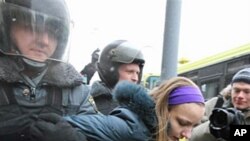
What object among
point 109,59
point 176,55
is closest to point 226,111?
point 109,59

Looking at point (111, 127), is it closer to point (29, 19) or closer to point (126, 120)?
point (126, 120)

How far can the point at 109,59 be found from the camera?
9.71 feet

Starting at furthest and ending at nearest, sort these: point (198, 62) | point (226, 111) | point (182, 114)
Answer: point (198, 62) < point (226, 111) < point (182, 114)

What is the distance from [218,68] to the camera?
791cm

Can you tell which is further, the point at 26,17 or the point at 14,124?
the point at 26,17

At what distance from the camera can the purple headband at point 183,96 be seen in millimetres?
1822

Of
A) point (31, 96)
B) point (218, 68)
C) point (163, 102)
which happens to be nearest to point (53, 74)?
point (31, 96)

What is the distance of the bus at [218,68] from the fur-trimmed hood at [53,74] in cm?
548

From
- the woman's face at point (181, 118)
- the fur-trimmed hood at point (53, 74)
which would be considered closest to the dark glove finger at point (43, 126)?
the fur-trimmed hood at point (53, 74)

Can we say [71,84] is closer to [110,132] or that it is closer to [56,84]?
[56,84]

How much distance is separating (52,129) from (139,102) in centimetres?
43

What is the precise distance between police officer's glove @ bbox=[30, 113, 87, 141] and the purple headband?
1.99 ft

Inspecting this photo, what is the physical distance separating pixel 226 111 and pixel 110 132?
102 centimetres

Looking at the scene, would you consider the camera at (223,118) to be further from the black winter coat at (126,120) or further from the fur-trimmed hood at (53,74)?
the fur-trimmed hood at (53,74)
